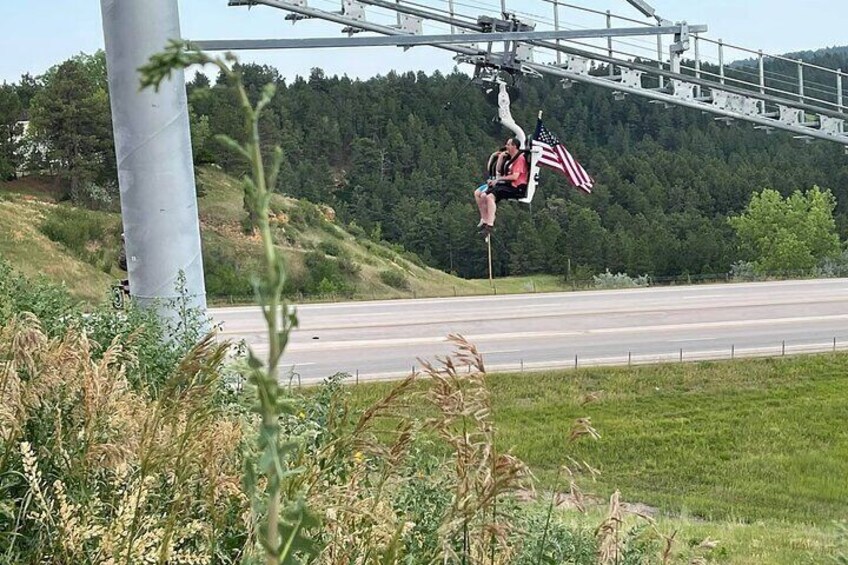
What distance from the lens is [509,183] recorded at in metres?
7.50

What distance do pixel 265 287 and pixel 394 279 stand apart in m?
43.6

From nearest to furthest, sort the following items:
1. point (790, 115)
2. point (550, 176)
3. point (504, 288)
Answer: point (790, 115), point (504, 288), point (550, 176)

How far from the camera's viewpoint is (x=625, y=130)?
3533 inches

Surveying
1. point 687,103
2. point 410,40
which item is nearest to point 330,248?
point 687,103

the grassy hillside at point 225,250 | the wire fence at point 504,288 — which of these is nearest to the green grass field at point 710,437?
the wire fence at point 504,288

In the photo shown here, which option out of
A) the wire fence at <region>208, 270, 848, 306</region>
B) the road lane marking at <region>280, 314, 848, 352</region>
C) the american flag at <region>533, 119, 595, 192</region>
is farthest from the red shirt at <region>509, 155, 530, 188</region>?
the road lane marking at <region>280, 314, 848, 352</region>

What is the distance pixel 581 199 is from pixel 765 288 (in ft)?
138

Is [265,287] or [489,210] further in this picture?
[489,210]

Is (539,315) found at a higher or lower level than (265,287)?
lower

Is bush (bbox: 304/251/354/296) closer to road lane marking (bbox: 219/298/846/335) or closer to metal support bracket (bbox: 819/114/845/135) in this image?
road lane marking (bbox: 219/298/846/335)

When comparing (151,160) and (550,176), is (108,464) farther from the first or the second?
(550,176)

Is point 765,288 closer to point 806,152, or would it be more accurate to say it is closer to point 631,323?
point 631,323

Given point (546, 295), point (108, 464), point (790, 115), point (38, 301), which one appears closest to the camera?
point (108, 464)

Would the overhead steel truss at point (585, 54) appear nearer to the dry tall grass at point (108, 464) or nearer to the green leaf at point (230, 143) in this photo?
the dry tall grass at point (108, 464)
